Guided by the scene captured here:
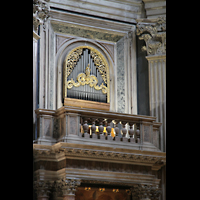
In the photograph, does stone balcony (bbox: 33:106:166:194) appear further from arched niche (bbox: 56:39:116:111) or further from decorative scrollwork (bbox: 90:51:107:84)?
decorative scrollwork (bbox: 90:51:107:84)

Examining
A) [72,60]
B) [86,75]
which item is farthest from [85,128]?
[72,60]

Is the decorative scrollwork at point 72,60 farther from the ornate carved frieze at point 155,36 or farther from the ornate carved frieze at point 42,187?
the ornate carved frieze at point 42,187

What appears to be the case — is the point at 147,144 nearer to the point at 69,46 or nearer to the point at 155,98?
the point at 155,98

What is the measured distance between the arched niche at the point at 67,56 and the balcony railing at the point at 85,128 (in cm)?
149

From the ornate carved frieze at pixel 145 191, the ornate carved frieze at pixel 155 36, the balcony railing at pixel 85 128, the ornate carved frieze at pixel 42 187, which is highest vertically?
the ornate carved frieze at pixel 155 36

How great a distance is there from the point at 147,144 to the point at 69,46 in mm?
3671

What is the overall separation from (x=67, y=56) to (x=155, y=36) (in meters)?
2.62

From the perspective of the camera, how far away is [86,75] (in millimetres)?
11789

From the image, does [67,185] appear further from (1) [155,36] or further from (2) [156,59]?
(1) [155,36]

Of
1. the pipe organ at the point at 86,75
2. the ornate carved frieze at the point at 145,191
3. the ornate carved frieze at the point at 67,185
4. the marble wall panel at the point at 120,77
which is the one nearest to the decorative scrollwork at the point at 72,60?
the pipe organ at the point at 86,75

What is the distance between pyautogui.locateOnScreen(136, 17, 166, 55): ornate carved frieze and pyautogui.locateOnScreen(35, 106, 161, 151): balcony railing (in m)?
2.41

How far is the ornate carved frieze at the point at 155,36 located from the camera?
1202 centimetres

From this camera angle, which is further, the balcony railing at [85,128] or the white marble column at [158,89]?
the white marble column at [158,89]

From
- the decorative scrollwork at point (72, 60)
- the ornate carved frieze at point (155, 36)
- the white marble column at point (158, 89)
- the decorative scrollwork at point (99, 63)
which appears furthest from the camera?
the decorative scrollwork at point (99, 63)
